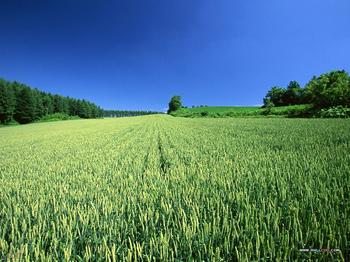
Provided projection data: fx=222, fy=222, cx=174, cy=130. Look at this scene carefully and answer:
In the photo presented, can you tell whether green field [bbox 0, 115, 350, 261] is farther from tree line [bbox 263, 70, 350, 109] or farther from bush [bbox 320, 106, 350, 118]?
tree line [bbox 263, 70, 350, 109]

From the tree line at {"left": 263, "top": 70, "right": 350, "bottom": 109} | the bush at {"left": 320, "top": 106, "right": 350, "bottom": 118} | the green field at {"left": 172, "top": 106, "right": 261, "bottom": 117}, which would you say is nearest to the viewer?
the bush at {"left": 320, "top": 106, "right": 350, "bottom": 118}

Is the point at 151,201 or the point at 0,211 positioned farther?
the point at 0,211

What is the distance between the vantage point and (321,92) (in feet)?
159

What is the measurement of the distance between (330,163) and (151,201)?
162 inches

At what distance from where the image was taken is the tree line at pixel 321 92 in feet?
143

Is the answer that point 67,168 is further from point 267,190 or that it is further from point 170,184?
point 267,190

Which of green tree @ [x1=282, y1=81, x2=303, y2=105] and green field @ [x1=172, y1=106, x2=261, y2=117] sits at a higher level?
green tree @ [x1=282, y1=81, x2=303, y2=105]

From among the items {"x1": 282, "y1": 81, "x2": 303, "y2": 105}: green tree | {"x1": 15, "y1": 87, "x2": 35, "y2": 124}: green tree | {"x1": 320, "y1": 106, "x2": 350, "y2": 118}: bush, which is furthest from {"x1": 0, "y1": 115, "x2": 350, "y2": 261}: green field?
{"x1": 282, "y1": 81, "x2": 303, "y2": 105}: green tree

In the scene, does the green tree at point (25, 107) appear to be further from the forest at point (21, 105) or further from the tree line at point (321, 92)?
the tree line at point (321, 92)

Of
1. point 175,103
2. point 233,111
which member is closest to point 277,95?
point 233,111

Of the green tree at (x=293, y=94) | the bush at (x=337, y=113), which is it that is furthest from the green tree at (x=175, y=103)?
the bush at (x=337, y=113)

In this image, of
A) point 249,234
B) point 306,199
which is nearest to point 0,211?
point 249,234

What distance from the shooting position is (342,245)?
2.13 metres

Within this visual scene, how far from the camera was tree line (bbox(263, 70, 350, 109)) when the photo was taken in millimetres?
43688
